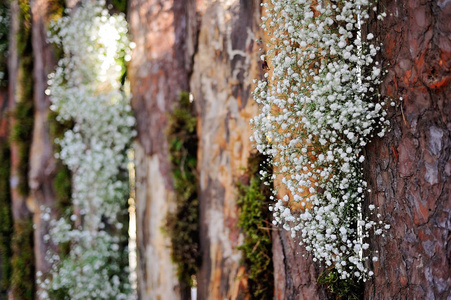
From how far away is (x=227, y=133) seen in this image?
2.99m

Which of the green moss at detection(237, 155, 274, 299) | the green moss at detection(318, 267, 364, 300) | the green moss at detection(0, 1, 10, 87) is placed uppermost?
the green moss at detection(0, 1, 10, 87)

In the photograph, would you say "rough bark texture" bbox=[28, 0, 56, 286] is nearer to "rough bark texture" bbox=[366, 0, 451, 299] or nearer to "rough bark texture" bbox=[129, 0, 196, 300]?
"rough bark texture" bbox=[129, 0, 196, 300]

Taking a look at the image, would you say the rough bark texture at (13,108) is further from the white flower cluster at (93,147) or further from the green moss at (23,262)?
the white flower cluster at (93,147)

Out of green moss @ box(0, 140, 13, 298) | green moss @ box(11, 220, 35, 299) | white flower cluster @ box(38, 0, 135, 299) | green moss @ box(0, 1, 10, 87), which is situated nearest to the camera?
white flower cluster @ box(38, 0, 135, 299)

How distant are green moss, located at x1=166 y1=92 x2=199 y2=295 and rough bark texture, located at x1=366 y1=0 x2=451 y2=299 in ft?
5.09

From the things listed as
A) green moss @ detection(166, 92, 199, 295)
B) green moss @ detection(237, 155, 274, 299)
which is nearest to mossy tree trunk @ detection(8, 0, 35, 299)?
green moss @ detection(166, 92, 199, 295)

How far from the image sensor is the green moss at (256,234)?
2.80 m

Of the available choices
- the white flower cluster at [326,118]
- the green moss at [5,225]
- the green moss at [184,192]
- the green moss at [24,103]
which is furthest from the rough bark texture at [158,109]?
the green moss at [5,225]

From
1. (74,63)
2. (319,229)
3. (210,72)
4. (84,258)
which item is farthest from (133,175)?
(319,229)

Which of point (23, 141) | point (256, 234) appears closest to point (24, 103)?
point (23, 141)

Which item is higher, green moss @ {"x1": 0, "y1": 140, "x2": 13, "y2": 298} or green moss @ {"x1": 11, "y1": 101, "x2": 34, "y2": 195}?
green moss @ {"x1": 11, "y1": 101, "x2": 34, "y2": 195}

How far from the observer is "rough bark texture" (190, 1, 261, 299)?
2.88m

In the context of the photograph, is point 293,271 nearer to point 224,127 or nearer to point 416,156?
point 416,156

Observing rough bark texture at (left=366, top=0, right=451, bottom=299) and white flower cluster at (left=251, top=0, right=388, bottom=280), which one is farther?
white flower cluster at (left=251, top=0, right=388, bottom=280)
